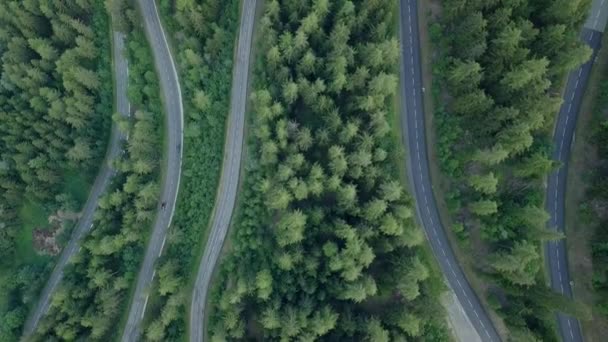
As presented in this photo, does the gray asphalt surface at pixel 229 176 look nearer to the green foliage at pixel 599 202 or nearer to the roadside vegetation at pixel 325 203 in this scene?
the roadside vegetation at pixel 325 203

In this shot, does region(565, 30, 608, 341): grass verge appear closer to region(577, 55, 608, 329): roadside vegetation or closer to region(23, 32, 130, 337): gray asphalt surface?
region(577, 55, 608, 329): roadside vegetation

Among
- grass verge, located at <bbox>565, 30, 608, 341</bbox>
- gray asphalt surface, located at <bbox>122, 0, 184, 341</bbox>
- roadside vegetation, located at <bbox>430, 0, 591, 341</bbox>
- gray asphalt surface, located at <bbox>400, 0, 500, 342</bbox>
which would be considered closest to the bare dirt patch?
gray asphalt surface, located at <bbox>122, 0, 184, 341</bbox>

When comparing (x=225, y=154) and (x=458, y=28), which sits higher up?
(x=458, y=28)

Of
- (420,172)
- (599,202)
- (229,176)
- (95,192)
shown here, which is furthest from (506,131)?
(95,192)

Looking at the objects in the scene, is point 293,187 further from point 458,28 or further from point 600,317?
point 600,317

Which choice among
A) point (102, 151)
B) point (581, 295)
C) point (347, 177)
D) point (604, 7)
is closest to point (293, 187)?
point (347, 177)

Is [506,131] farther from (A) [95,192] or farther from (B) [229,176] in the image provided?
(A) [95,192]

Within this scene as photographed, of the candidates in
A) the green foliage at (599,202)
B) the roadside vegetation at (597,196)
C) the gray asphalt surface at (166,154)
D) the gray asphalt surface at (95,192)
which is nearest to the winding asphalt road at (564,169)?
the roadside vegetation at (597,196)
